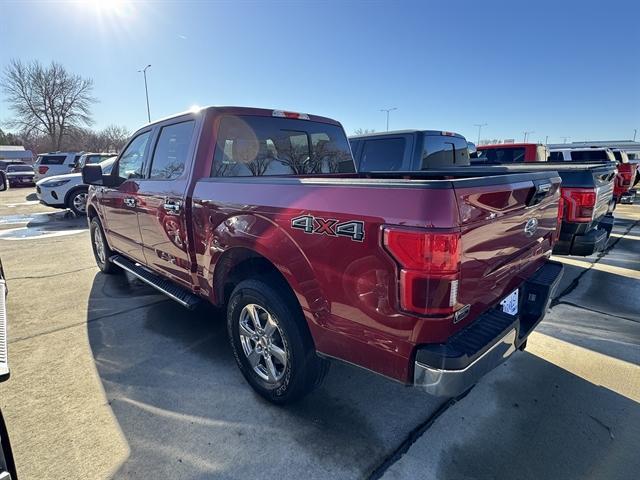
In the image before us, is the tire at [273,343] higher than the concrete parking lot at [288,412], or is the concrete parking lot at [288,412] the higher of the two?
the tire at [273,343]

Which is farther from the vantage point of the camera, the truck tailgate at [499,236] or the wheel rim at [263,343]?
the wheel rim at [263,343]

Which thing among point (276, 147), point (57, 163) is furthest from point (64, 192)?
point (57, 163)

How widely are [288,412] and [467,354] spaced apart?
137cm

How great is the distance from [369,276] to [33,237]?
9425 mm

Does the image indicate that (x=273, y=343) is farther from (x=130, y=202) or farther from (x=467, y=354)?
(x=130, y=202)

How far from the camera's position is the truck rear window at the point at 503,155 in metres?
11.0

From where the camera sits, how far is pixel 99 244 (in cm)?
559

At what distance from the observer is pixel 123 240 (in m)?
4.54

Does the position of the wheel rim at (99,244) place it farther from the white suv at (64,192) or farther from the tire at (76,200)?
the tire at (76,200)

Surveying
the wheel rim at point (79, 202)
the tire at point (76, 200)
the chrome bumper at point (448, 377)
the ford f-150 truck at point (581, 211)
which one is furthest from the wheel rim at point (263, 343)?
the wheel rim at point (79, 202)

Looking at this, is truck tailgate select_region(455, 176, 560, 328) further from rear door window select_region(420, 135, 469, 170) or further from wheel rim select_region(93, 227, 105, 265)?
wheel rim select_region(93, 227, 105, 265)

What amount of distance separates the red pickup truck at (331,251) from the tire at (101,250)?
73.1 inches

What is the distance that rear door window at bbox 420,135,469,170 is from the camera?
6188mm

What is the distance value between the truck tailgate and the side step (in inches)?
92.6
